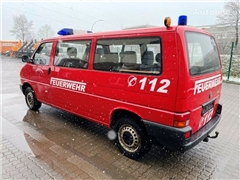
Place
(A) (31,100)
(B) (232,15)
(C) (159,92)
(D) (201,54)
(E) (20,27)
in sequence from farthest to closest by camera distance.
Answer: (E) (20,27) → (B) (232,15) → (A) (31,100) → (D) (201,54) → (C) (159,92)

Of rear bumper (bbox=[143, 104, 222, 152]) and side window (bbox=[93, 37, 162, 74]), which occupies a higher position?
side window (bbox=[93, 37, 162, 74])

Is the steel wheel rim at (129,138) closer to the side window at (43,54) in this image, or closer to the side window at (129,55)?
the side window at (129,55)

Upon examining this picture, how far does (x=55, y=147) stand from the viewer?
3477 mm

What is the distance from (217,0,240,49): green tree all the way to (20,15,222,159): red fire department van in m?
18.2

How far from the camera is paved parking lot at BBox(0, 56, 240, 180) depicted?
Result: 9.24 feet

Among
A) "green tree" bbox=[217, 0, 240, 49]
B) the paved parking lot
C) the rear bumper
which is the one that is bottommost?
the paved parking lot

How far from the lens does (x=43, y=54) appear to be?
4.79 meters

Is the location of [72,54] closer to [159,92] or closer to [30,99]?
[159,92]

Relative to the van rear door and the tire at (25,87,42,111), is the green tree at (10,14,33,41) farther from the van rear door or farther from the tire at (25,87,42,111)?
the van rear door

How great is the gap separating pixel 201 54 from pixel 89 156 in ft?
8.19

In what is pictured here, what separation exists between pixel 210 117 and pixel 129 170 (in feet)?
5.61

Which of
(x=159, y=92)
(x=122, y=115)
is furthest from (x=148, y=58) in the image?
(x=122, y=115)

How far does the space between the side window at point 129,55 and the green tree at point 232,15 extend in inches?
738

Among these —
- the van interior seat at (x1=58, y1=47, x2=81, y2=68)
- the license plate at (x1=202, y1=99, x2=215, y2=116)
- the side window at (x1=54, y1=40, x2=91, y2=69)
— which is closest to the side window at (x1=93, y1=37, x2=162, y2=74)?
the side window at (x1=54, y1=40, x2=91, y2=69)
